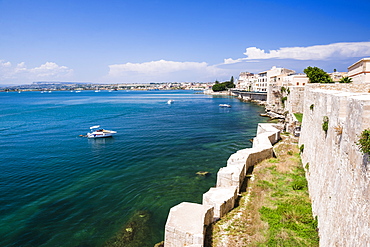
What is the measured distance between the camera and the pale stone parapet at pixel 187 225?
873cm

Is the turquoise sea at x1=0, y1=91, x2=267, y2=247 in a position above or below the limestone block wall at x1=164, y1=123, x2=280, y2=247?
below

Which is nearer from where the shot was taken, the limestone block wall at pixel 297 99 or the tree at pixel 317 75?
the limestone block wall at pixel 297 99

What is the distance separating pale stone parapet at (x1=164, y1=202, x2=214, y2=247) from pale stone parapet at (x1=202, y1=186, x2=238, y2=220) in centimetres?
55

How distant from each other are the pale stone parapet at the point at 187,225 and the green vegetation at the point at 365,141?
19.7ft

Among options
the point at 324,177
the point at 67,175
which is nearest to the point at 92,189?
the point at 67,175

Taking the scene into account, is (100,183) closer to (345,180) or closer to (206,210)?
(206,210)

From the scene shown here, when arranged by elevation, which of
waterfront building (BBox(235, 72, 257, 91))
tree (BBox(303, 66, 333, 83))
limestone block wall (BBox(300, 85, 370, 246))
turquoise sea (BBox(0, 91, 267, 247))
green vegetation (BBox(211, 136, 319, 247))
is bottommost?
turquoise sea (BBox(0, 91, 267, 247))

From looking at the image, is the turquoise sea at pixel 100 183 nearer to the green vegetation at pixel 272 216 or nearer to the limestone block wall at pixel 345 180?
the green vegetation at pixel 272 216

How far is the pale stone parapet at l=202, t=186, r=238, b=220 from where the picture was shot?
35.8 feet

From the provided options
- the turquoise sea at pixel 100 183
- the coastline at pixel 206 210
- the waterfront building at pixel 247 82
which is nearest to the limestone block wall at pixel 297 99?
the turquoise sea at pixel 100 183

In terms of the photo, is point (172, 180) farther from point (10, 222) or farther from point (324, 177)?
point (324, 177)

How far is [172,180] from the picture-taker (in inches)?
699

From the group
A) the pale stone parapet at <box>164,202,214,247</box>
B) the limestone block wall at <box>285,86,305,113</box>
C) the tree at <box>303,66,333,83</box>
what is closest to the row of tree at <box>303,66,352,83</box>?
the tree at <box>303,66,333,83</box>

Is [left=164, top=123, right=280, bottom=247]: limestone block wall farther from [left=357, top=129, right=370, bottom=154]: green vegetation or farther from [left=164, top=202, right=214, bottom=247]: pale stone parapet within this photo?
[left=357, top=129, right=370, bottom=154]: green vegetation
